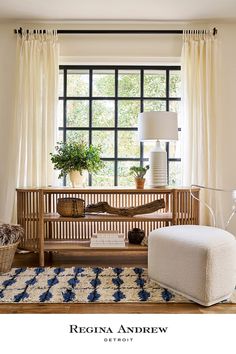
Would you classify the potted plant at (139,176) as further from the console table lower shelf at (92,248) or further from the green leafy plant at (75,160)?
the console table lower shelf at (92,248)

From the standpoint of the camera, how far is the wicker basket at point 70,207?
3037 millimetres

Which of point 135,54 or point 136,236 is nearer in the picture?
point 136,236

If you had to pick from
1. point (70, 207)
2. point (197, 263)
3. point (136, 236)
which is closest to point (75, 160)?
point (70, 207)

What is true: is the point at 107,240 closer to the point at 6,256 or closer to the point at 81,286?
the point at 81,286

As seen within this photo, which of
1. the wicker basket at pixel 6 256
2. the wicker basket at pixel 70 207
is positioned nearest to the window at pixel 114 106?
the wicker basket at pixel 70 207

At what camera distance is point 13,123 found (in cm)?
345

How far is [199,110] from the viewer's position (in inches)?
134

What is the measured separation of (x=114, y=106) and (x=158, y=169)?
1.01 metres

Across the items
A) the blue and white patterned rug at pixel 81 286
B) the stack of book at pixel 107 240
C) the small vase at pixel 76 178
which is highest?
the small vase at pixel 76 178

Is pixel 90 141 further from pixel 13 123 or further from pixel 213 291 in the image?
pixel 213 291

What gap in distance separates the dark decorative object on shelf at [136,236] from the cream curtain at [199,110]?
2.38ft
